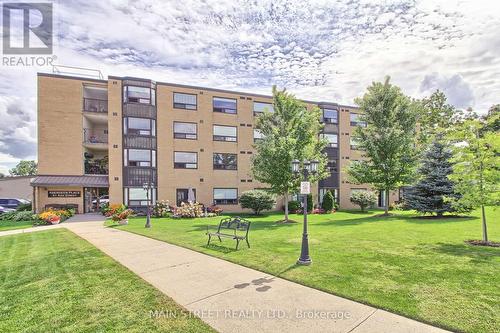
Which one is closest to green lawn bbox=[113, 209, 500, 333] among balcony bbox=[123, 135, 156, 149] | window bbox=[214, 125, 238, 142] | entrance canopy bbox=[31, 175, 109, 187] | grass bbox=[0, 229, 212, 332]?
grass bbox=[0, 229, 212, 332]

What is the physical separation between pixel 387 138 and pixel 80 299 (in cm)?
2135

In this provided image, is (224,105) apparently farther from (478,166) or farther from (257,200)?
(478,166)

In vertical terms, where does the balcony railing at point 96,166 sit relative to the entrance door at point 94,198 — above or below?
above

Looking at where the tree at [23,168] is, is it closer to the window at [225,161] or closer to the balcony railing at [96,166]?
the balcony railing at [96,166]

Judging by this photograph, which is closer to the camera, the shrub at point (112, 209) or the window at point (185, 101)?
the shrub at point (112, 209)

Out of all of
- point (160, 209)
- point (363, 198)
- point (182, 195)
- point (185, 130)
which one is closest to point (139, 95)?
point (185, 130)

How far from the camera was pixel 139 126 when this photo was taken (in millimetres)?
25297

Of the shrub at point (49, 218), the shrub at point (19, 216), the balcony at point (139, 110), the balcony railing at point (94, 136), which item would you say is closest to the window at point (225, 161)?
the balcony at point (139, 110)

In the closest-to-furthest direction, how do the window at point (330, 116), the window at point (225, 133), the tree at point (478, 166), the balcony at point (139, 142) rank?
the tree at point (478, 166), the balcony at point (139, 142), the window at point (225, 133), the window at point (330, 116)

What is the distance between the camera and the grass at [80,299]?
432cm

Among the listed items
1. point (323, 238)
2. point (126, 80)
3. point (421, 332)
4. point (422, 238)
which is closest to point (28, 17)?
point (126, 80)

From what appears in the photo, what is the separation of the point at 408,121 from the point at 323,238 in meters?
15.6

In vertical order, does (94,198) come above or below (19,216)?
above

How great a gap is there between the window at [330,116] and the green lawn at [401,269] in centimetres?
2197
